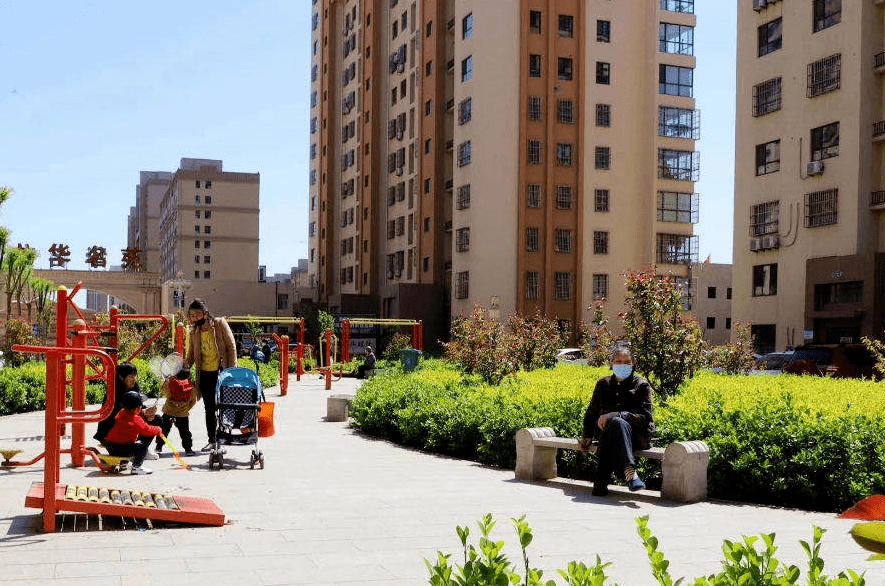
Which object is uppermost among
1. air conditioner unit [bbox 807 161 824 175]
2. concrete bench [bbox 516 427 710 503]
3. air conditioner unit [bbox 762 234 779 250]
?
air conditioner unit [bbox 807 161 824 175]

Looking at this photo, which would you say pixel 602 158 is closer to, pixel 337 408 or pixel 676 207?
pixel 676 207

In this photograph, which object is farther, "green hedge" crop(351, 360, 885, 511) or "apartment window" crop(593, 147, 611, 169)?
"apartment window" crop(593, 147, 611, 169)

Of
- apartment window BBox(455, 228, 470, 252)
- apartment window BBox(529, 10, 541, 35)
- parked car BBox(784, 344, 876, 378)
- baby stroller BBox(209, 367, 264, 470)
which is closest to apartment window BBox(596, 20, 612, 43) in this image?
apartment window BBox(529, 10, 541, 35)

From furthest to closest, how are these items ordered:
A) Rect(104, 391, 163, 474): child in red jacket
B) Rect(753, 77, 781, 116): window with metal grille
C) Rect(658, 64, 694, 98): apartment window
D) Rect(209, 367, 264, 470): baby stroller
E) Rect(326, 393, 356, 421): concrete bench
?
Rect(658, 64, 694, 98): apartment window
Rect(753, 77, 781, 116): window with metal grille
Rect(326, 393, 356, 421): concrete bench
Rect(209, 367, 264, 470): baby stroller
Rect(104, 391, 163, 474): child in red jacket

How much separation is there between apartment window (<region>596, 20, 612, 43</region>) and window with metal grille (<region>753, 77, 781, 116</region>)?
11977 millimetres

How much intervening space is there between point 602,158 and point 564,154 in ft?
6.99

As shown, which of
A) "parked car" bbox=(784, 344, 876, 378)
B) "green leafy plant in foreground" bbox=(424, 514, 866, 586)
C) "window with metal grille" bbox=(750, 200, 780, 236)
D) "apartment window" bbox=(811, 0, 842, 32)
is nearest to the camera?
"green leafy plant in foreground" bbox=(424, 514, 866, 586)

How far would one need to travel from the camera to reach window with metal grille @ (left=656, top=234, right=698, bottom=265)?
168ft

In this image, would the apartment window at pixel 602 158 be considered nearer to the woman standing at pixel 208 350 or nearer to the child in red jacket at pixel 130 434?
the woman standing at pixel 208 350

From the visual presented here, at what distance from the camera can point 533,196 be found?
4950 cm

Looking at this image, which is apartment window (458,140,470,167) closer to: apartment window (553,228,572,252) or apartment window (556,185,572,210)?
apartment window (556,185,572,210)

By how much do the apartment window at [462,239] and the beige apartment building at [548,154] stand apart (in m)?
0.10

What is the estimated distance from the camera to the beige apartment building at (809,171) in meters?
34.4

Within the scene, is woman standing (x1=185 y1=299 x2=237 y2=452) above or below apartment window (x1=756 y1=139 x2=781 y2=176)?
below
